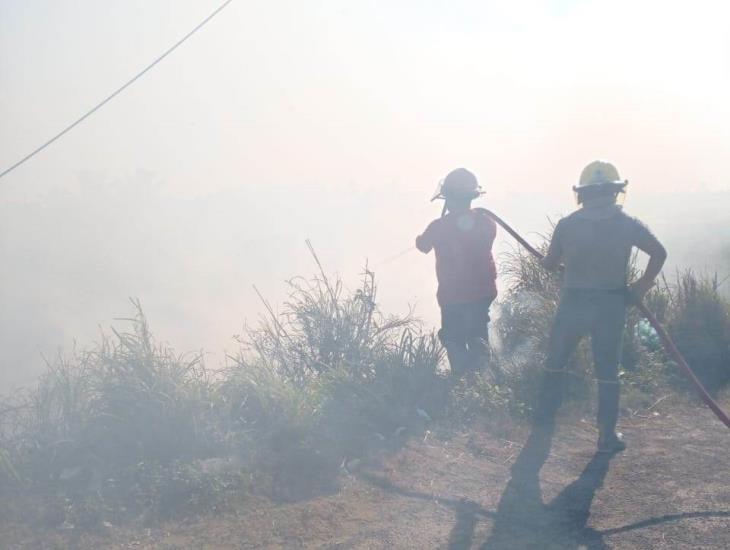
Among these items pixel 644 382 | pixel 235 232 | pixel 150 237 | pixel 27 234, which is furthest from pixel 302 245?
pixel 644 382

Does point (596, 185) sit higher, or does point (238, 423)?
point (596, 185)

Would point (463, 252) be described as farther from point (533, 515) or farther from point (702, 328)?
point (533, 515)

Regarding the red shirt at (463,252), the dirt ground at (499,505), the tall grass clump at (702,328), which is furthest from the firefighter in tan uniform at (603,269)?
the tall grass clump at (702,328)

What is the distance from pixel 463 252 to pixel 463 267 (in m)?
0.12

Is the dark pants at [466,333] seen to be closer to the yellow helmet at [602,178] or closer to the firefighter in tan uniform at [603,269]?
the firefighter in tan uniform at [603,269]

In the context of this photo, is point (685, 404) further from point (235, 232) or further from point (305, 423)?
point (235, 232)

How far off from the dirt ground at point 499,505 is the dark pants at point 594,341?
0.94 ft

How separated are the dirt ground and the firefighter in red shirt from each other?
1147 millimetres

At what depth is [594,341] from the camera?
571 cm

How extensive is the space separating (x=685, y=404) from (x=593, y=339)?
135cm

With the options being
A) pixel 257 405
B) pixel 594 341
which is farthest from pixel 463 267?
pixel 257 405

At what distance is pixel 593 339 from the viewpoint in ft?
18.8

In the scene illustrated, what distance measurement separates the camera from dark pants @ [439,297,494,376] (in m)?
6.77

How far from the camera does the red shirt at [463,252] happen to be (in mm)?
6668
